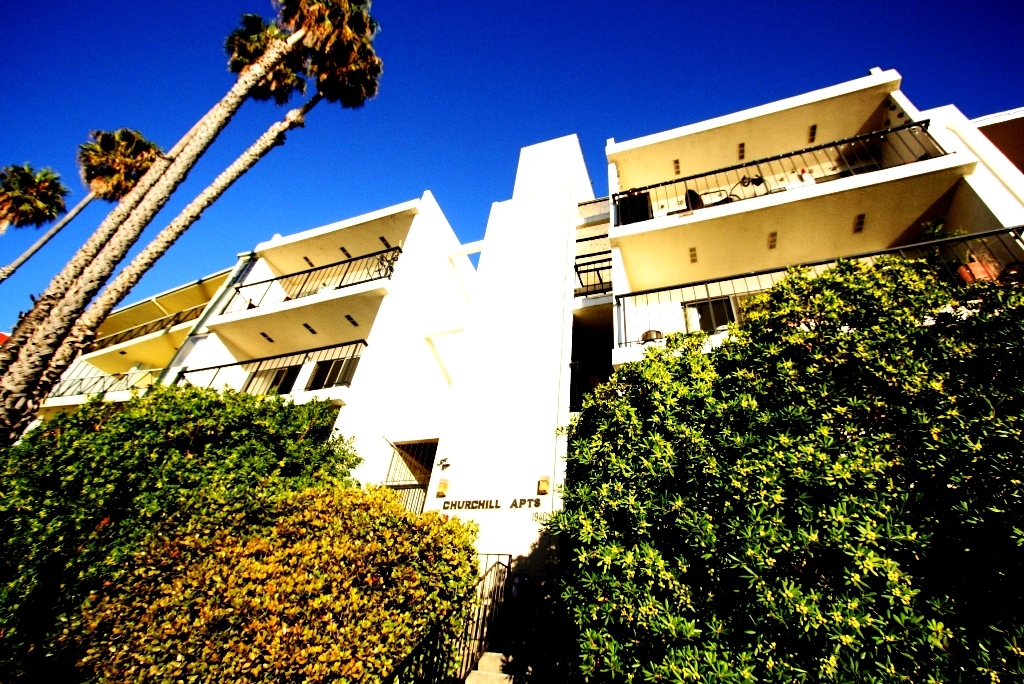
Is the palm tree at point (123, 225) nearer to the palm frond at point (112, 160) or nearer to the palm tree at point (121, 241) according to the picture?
the palm tree at point (121, 241)

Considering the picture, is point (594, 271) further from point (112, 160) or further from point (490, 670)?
point (112, 160)

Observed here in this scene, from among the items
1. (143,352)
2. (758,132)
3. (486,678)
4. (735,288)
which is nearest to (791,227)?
(735,288)

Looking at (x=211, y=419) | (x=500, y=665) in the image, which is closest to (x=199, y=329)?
(x=211, y=419)

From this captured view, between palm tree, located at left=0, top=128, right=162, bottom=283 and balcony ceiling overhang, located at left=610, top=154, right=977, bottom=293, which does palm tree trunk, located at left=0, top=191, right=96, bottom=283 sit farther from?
balcony ceiling overhang, located at left=610, top=154, right=977, bottom=293

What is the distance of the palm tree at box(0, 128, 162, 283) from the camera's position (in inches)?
716

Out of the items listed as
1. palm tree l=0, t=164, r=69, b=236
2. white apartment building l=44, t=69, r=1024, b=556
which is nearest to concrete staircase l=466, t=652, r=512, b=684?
white apartment building l=44, t=69, r=1024, b=556

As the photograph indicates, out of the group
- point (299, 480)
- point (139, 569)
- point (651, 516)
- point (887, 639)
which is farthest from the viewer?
point (299, 480)

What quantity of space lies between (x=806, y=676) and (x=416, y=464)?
9600 mm

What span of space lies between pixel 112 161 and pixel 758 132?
1066 inches

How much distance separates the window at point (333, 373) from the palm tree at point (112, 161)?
14.9 meters

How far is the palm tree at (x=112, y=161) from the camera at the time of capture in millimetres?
18188

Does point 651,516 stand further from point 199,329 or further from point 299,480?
point 199,329

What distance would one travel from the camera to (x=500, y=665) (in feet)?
18.7

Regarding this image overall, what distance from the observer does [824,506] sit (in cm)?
382
